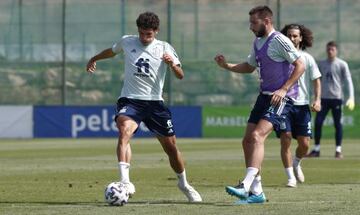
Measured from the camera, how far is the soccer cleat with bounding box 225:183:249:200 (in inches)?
481

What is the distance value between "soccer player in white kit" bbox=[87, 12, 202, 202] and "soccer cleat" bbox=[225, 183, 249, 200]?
81 cm

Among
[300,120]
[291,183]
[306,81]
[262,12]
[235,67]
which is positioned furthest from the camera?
[306,81]

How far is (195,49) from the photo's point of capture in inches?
1478

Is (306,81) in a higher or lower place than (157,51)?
lower

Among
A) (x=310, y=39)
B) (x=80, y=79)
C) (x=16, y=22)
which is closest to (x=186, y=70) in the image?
(x=80, y=79)

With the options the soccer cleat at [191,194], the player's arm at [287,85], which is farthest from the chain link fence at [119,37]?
the player's arm at [287,85]

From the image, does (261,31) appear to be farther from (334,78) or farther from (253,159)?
(334,78)

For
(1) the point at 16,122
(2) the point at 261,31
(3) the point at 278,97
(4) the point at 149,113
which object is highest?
(2) the point at 261,31

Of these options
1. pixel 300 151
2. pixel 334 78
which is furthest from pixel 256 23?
pixel 334 78

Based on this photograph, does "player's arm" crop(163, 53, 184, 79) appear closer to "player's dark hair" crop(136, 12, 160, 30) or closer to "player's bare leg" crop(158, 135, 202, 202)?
"player's dark hair" crop(136, 12, 160, 30)

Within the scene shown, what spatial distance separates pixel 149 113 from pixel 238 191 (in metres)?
1.61

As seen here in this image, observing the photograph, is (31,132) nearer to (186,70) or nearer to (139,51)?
(186,70)

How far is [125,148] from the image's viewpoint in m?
12.8

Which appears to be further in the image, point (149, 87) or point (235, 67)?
point (235, 67)
